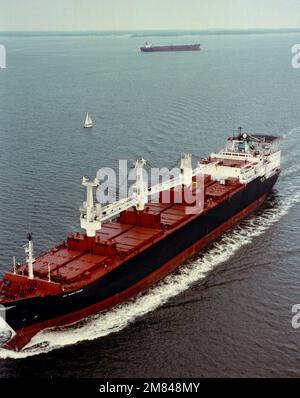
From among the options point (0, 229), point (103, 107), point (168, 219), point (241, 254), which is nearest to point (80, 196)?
point (0, 229)

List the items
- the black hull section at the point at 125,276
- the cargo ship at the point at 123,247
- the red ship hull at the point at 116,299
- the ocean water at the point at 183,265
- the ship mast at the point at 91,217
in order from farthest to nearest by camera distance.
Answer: the ship mast at the point at 91,217
the cargo ship at the point at 123,247
the red ship hull at the point at 116,299
the black hull section at the point at 125,276
the ocean water at the point at 183,265

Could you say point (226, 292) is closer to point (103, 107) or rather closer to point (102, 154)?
point (102, 154)

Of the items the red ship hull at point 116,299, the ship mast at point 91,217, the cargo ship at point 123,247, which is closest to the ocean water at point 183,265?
the red ship hull at point 116,299

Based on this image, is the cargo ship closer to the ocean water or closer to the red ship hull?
the red ship hull

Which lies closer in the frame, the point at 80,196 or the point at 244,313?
the point at 244,313

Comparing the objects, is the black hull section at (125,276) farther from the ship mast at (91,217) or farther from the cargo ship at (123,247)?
the ship mast at (91,217)

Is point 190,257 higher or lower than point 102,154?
lower
